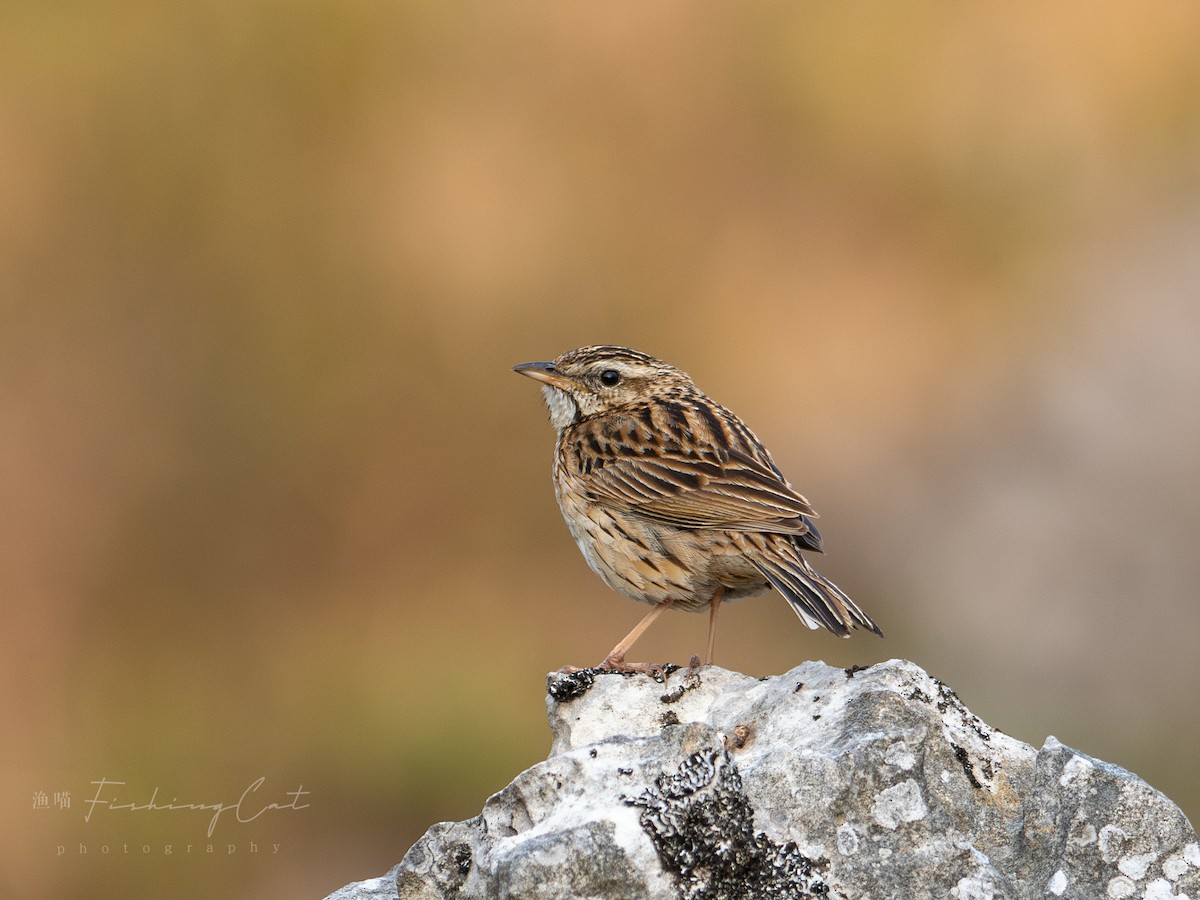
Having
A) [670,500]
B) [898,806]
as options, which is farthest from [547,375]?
[898,806]

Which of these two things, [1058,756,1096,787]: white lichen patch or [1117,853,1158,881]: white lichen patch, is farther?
[1058,756,1096,787]: white lichen patch

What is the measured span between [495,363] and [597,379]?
5988mm

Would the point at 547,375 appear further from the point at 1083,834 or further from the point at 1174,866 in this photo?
the point at 1174,866

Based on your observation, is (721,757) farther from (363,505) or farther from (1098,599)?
(1098,599)

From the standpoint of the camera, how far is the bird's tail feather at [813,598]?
20.6 feet

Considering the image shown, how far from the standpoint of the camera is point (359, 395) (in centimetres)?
1383

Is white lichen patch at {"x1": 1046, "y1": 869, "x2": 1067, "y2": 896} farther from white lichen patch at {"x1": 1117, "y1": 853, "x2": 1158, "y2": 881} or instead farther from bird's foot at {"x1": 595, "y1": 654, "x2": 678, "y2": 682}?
bird's foot at {"x1": 595, "y1": 654, "x2": 678, "y2": 682}

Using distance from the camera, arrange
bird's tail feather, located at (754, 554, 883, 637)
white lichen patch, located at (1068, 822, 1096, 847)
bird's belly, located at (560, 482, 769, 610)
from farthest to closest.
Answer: bird's belly, located at (560, 482, 769, 610), bird's tail feather, located at (754, 554, 883, 637), white lichen patch, located at (1068, 822, 1096, 847)

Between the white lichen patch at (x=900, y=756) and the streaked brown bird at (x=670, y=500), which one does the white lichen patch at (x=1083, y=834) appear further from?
the streaked brown bird at (x=670, y=500)

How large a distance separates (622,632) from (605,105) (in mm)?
6745

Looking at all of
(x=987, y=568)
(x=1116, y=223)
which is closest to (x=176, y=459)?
(x=987, y=568)

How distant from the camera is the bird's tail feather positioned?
6281 mm

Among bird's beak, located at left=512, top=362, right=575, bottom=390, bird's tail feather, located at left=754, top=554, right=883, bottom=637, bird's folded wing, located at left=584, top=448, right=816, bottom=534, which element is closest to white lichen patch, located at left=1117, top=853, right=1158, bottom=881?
bird's tail feather, located at left=754, top=554, right=883, bottom=637

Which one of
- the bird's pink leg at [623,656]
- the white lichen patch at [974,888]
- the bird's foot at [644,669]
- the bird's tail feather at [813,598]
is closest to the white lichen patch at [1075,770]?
the white lichen patch at [974,888]
